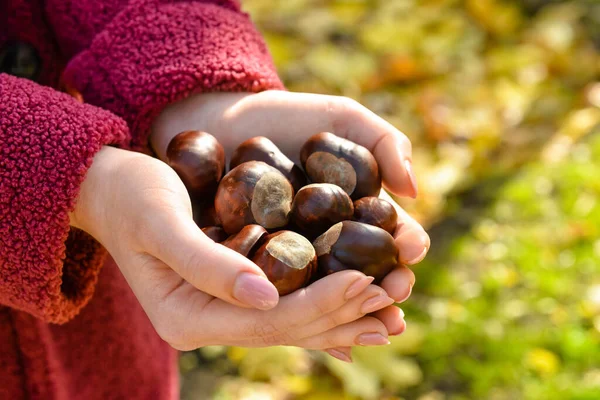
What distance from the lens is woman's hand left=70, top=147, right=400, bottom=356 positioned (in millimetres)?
929

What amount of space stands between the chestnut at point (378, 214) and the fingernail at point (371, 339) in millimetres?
217

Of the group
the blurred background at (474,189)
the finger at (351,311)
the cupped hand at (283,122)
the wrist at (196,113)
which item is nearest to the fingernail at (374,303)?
the finger at (351,311)

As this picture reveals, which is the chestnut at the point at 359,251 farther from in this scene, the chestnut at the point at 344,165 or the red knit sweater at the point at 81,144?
the red knit sweater at the point at 81,144

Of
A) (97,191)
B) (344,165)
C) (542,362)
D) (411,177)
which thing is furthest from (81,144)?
(542,362)

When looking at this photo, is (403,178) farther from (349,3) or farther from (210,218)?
(349,3)

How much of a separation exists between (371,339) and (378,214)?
25cm

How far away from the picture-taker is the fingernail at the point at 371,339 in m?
1.00

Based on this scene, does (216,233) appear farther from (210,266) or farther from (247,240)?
(210,266)

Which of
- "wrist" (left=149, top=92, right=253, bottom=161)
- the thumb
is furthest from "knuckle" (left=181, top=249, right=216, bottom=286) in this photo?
"wrist" (left=149, top=92, right=253, bottom=161)

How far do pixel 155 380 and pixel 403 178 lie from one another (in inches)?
27.5

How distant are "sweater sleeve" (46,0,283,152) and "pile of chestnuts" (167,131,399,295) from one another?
10 cm

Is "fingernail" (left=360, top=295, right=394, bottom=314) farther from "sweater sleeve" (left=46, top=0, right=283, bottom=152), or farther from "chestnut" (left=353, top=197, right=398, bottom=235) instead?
"sweater sleeve" (left=46, top=0, right=283, bottom=152)

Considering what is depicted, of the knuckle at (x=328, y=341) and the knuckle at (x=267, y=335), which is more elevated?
the knuckle at (x=328, y=341)

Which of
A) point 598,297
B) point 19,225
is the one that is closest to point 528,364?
point 598,297
